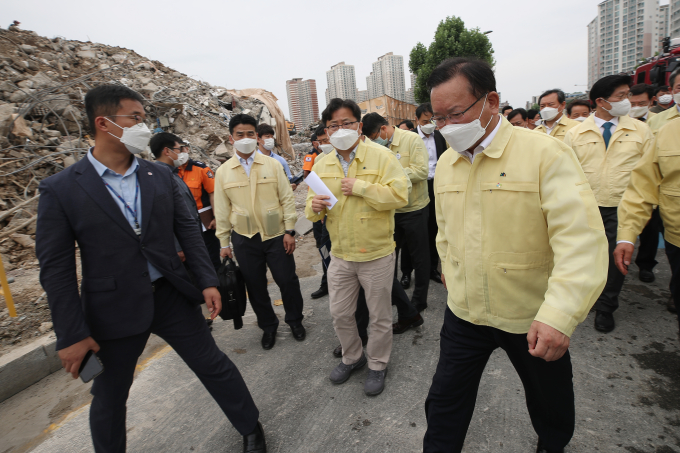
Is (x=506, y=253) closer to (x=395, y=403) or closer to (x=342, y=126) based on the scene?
(x=395, y=403)

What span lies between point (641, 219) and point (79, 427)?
4.08 m

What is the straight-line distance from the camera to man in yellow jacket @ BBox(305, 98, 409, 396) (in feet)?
8.58

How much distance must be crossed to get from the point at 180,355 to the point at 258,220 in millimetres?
1541

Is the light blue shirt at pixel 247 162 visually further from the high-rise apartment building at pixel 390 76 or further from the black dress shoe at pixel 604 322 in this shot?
the high-rise apartment building at pixel 390 76

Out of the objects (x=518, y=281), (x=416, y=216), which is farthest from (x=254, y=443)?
(x=416, y=216)

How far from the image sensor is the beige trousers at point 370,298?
2.67 m

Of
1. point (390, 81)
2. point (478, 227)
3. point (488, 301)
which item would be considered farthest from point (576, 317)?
point (390, 81)

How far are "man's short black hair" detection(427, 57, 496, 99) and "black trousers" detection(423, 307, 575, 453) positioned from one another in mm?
1080

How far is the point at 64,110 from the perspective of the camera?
26.4 feet

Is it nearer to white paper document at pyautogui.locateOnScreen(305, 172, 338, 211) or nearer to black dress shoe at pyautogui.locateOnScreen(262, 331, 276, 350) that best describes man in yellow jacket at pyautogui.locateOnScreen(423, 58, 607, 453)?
white paper document at pyautogui.locateOnScreen(305, 172, 338, 211)

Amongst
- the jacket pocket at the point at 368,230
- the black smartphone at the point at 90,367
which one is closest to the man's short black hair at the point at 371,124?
the jacket pocket at the point at 368,230

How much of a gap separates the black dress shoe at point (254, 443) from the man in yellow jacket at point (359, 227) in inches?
29.8

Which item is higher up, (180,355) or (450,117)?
(450,117)

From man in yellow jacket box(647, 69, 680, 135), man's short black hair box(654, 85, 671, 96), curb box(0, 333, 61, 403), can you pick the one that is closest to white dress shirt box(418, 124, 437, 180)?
man in yellow jacket box(647, 69, 680, 135)
